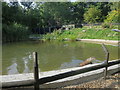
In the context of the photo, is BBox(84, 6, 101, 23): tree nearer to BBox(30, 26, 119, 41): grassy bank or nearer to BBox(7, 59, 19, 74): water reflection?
BBox(30, 26, 119, 41): grassy bank

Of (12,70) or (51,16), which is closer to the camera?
(12,70)

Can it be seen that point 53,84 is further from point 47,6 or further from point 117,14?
point 47,6

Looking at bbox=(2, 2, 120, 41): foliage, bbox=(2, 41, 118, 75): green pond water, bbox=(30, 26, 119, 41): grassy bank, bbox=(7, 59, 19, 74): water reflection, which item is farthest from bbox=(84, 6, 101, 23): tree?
bbox=(7, 59, 19, 74): water reflection

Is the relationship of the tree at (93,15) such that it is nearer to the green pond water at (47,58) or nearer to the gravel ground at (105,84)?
the green pond water at (47,58)

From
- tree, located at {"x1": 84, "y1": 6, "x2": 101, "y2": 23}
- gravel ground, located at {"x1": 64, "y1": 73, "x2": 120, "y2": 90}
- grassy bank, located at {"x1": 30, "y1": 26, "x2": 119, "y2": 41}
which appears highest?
tree, located at {"x1": 84, "y1": 6, "x2": 101, "y2": 23}

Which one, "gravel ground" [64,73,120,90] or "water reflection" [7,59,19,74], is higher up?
"gravel ground" [64,73,120,90]

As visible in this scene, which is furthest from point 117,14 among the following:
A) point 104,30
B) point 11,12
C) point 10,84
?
point 10,84

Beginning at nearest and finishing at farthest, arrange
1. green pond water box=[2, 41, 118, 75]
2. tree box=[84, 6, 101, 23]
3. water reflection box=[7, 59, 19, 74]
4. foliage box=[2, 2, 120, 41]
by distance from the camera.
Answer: water reflection box=[7, 59, 19, 74]
green pond water box=[2, 41, 118, 75]
foliage box=[2, 2, 120, 41]
tree box=[84, 6, 101, 23]

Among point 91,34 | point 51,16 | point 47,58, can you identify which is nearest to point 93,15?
point 91,34

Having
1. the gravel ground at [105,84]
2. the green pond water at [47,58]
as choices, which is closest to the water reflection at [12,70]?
the green pond water at [47,58]

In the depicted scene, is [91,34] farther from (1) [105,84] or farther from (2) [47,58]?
(1) [105,84]

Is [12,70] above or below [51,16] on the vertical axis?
below

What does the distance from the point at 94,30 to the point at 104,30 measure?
1.34m

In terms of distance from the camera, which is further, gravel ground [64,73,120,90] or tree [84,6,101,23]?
tree [84,6,101,23]
